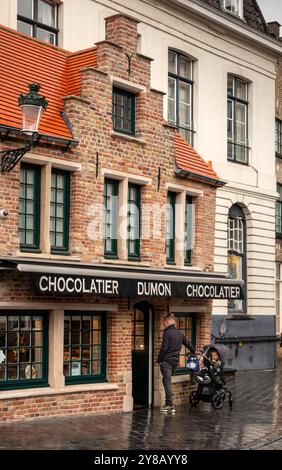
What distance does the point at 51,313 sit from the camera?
15516mm

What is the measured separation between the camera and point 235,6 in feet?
93.2

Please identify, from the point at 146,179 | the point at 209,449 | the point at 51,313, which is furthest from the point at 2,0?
the point at 209,449

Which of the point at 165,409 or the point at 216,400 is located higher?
the point at 216,400

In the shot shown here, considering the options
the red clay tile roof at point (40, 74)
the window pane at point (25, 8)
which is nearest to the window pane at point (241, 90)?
the window pane at point (25, 8)

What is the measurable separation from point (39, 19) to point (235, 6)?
924 cm

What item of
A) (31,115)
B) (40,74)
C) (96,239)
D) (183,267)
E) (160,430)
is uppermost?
(40,74)

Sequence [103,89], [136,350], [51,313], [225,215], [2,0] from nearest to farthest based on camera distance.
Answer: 1. [51,313]
2. [103,89]
3. [136,350]
4. [2,0]
5. [225,215]

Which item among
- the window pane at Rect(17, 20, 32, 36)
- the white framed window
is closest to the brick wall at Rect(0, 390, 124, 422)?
the window pane at Rect(17, 20, 32, 36)

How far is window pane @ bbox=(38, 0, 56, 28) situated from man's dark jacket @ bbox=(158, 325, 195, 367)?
9.04 metres

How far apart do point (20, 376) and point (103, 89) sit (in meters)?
5.73

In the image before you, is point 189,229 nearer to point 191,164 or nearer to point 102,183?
point 191,164

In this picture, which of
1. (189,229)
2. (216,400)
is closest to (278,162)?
(189,229)

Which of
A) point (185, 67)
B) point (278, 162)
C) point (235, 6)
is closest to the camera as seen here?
point (185, 67)

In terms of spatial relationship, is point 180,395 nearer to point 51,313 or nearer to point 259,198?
point 51,313
